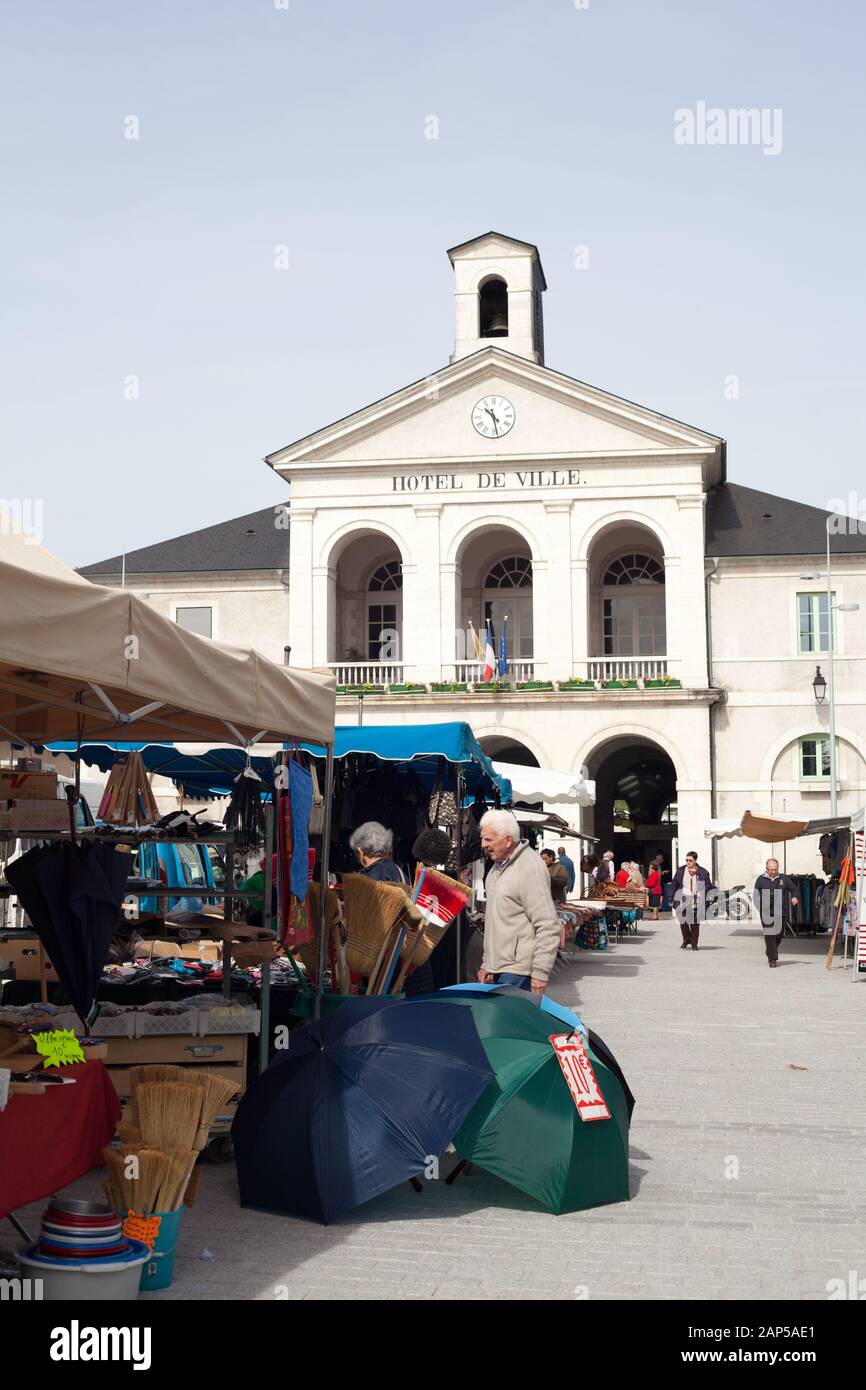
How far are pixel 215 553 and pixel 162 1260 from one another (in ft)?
125

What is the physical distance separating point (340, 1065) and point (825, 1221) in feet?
7.30

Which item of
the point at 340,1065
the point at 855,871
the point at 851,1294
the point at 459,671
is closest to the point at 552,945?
the point at 340,1065

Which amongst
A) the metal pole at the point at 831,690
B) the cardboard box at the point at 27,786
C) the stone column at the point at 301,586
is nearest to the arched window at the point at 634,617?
the metal pole at the point at 831,690

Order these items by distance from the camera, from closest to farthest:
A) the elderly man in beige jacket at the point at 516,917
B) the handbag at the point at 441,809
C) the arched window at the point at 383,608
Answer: the elderly man in beige jacket at the point at 516,917
the handbag at the point at 441,809
the arched window at the point at 383,608

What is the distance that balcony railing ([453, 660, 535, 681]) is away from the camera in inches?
1499

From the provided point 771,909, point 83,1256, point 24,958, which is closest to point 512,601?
point 771,909

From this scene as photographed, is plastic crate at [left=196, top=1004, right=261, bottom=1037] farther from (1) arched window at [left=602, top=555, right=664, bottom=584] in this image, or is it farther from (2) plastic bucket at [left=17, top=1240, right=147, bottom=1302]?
(1) arched window at [left=602, top=555, right=664, bottom=584]

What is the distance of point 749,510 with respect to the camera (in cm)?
4125

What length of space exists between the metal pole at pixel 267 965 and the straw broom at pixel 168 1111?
79.3 inches

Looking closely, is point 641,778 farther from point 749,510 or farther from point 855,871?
point 855,871

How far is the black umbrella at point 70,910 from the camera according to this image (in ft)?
23.4

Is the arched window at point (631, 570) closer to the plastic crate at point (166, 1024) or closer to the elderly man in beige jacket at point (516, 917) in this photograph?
the elderly man in beige jacket at point (516, 917)

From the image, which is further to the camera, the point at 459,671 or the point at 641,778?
the point at 641,778
